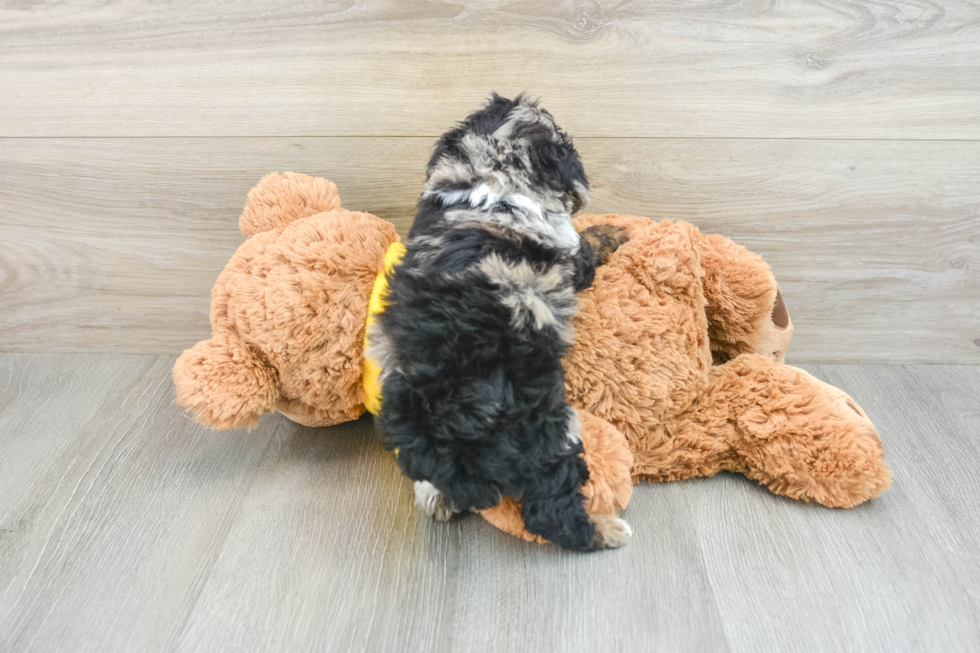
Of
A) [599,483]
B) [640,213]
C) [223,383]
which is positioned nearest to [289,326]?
[223,383]

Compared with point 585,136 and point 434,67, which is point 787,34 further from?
point 434,67

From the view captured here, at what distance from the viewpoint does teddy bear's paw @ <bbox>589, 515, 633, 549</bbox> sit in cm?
68

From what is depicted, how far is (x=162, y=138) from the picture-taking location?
0.91 meters

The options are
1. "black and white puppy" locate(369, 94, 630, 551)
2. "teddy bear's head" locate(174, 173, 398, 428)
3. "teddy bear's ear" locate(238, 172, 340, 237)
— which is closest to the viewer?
"black and white puppy" locate(369, 94, 630, 551)

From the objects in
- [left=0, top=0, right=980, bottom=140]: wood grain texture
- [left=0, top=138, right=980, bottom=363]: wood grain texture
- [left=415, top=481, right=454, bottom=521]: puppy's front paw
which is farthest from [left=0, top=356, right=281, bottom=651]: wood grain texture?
[left=0, top=0, right=980, bottom=140]: wood grain texture

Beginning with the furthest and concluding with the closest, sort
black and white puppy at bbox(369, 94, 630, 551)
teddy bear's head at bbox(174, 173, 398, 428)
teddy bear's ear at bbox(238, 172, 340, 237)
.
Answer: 1. teddy bear's ear at bbox(238, 172, 340, 237)
2. teddy bear's head at bbox(174, 173, 398, 428)
3. black and white puppy at bbox(369, 94, 630, 551)

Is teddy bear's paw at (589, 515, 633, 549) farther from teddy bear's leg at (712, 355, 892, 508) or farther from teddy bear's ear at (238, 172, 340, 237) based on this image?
teddy bear's ear at (238, 172, 340, 237)

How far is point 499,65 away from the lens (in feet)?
2.78

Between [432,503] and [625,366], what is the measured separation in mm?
270

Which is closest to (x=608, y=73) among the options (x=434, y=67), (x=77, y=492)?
(x=434, y=67)

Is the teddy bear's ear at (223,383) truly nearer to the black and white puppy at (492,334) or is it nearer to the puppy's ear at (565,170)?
the black and white puppy at (492,334)

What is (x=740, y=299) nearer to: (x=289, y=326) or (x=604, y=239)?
(x=604, y=239)

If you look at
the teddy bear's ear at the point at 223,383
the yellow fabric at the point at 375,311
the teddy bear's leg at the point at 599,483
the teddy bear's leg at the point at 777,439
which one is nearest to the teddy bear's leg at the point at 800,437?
the teddy bear's leg at the point at 777,439

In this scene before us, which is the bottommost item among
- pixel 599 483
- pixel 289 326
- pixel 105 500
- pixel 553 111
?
pixel 105 500
